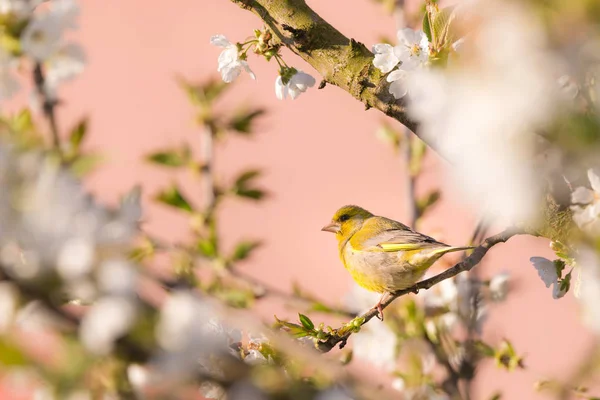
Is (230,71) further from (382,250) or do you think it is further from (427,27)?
(382,250)

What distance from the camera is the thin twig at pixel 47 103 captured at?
0.73m

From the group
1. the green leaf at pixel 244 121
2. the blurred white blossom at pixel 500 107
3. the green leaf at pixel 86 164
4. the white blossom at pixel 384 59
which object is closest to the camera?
the blurred white blossom at pixel 500 107

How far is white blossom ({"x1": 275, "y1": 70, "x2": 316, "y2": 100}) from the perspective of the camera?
1419 millimetres

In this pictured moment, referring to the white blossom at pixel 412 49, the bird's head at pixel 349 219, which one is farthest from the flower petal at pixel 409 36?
the bird's head at pixel 349 219

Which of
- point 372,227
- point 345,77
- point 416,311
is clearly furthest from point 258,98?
point 345,77

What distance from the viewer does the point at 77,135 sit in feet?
2.70

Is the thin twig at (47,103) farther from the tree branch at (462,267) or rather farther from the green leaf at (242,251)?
the green leaf at (242,251)

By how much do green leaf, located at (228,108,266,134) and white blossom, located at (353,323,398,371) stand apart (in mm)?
615

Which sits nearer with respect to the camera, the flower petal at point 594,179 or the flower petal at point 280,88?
the flower petal at point 594,179

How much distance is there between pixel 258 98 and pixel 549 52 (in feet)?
9.67

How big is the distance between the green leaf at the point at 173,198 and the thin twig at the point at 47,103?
110cm

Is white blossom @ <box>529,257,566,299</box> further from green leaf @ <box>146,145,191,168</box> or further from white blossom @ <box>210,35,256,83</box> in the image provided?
green leaf @ <box>146,145,191,168</box>

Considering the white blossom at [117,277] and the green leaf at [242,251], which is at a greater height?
the white blossom at [117,277]

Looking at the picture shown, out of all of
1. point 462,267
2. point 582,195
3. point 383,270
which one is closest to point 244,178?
point 383,270
